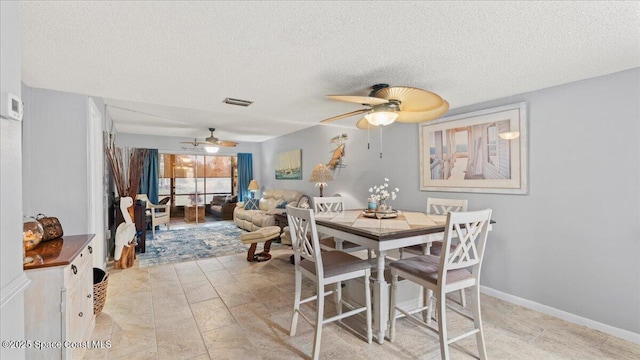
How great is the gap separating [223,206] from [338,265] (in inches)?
262

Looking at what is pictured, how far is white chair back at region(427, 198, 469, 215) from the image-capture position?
120 inches

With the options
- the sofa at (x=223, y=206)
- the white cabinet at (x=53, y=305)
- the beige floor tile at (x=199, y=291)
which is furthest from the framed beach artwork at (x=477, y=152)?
the sofa at (x=223, y=206)

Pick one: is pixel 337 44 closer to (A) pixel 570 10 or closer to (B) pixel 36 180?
(A) pixel 570 10

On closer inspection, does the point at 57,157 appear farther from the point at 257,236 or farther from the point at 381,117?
the point at 381,117

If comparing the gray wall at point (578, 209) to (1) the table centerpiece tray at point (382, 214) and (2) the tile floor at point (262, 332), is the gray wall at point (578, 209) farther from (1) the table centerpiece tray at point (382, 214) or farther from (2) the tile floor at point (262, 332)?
(1) the table centerpiece tray at point (382, 214)

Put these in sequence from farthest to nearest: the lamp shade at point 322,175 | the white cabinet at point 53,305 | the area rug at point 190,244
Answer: the lamp shade at point 322,175 → the area rug at point 190,244 → the white cabinet at point 53,305

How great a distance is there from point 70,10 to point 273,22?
1.05 m

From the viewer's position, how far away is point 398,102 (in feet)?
7.80

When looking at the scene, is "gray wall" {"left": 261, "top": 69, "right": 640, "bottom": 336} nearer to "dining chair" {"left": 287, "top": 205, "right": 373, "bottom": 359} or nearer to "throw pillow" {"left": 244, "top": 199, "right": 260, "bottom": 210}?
"dining chair" {"left": 287, "top": 205, "right": 373, "bottom": 359}

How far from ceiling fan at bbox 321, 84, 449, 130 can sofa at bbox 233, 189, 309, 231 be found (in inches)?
134

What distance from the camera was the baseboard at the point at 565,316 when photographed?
2277mm

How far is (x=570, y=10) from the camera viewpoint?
4.88 ft

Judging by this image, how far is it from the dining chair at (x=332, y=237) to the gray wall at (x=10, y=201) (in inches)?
92.8

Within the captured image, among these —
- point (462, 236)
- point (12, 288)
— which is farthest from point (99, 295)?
point (462, 236)
